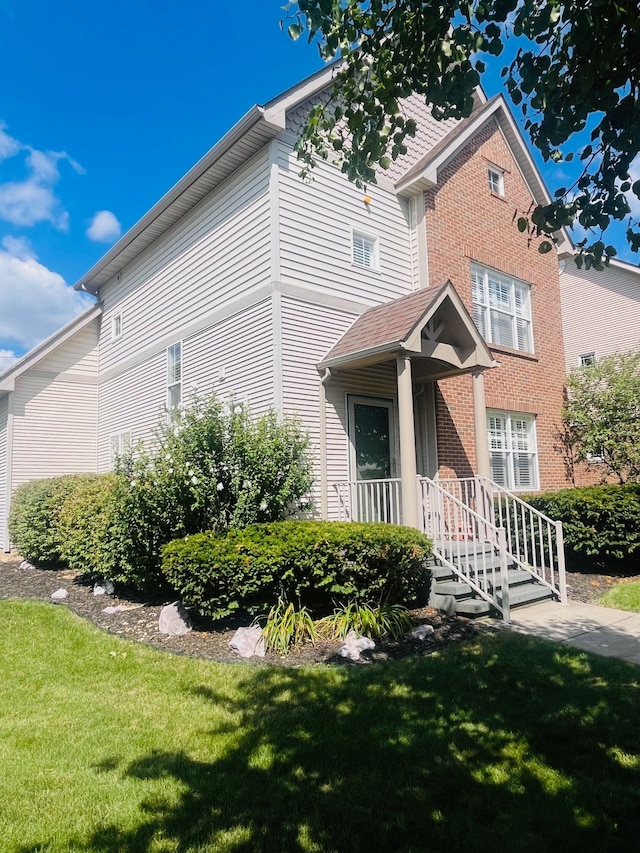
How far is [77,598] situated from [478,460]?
6.89m

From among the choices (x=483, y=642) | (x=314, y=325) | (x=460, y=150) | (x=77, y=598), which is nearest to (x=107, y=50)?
(x=314, y=325)

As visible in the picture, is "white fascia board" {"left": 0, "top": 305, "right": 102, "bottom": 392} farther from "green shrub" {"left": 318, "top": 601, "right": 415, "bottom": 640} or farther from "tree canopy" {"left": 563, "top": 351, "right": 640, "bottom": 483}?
"tree canopy" {"left": 563, "top": 351, "right": 640, "bottom": 483}

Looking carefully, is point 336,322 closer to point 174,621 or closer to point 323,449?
point 323,449

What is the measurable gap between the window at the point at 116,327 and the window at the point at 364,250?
24.2ft

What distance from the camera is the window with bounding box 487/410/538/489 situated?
1223cm

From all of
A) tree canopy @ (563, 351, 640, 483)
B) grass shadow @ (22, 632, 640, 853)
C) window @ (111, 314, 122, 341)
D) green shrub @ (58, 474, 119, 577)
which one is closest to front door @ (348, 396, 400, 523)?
green shrub @ (58, 474, 119, 577)

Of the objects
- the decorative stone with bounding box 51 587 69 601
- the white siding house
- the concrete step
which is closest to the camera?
the concrete step

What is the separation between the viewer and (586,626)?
6.83 metres

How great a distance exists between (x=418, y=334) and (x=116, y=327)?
9.83 m

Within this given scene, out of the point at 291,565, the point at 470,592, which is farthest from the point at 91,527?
the point at 470,592

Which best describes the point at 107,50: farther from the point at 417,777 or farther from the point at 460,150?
the point at 417,777

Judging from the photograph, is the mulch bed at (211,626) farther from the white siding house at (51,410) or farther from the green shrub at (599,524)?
the white siding house at (51,410)

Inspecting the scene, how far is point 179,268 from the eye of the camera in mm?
12344

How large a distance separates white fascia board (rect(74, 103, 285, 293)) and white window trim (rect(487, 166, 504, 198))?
6301mm
